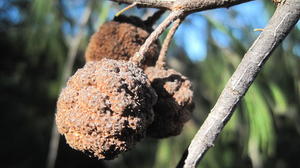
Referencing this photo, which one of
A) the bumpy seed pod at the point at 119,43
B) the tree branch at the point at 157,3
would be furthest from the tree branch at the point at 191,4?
the bumpy seed pod at the point at 119,43

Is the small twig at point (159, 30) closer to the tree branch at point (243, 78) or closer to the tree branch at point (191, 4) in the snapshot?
the tree branch at point (191, 4)

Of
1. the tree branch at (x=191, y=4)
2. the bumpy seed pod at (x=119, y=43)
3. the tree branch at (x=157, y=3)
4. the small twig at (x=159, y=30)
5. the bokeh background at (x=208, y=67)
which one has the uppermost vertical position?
the tree branch at (x=191, y=4)

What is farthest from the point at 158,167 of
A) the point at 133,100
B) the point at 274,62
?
the point at 133,100

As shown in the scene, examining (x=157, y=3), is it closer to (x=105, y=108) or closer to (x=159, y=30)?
(x=159, y=30)

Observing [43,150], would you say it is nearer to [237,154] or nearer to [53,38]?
[53,38]

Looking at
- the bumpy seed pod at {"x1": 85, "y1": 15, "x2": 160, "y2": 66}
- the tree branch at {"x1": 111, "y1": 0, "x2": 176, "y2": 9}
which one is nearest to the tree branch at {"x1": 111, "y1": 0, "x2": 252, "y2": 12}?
the tree branch at {"x1": 111, "y1": 0, "x2": 176, "y2": 9}

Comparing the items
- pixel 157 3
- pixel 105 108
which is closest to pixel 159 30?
pixel 157 3
